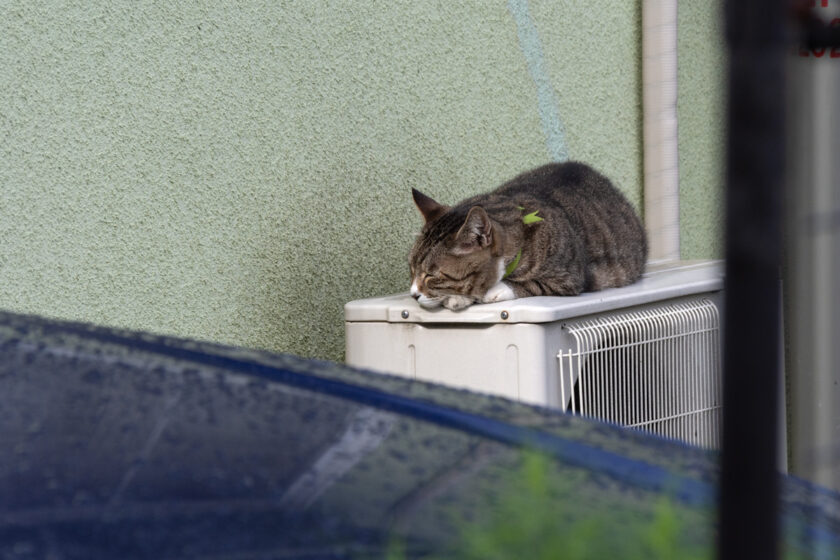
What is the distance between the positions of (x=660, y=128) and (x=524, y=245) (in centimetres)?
106

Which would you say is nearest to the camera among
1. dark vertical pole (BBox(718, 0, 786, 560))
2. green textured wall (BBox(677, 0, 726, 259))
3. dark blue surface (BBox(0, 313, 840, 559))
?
dark vertical pole (BBox(718, 0, 786, 560))

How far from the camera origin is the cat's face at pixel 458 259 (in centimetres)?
193

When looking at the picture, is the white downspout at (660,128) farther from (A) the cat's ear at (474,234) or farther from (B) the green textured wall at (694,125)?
(A) the cat's ear at (474,234)

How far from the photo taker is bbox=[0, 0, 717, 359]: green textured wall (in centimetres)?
165

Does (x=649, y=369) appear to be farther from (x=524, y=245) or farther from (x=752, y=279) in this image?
(x=752, y=279)

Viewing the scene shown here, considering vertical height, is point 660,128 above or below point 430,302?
above

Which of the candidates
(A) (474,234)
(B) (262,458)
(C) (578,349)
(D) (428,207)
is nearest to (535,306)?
(C) (578,349)

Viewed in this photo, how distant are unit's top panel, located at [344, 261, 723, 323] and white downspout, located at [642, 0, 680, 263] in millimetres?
A: 775

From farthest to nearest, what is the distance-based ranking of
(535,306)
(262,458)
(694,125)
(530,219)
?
(694,125), (530,219), (535,306), (262,458)

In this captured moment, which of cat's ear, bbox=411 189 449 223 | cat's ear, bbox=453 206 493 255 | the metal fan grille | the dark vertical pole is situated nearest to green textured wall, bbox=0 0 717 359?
cat's ear, bbox=411 189 449 223

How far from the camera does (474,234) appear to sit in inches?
76.8

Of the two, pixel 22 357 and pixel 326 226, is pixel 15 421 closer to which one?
pixel 22 357

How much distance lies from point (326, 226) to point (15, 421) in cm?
151

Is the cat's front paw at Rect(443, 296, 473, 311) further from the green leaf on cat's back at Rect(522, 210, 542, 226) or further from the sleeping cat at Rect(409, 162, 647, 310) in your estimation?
the green leaf on cat's back at Rect(522, 210, 542, 226)
